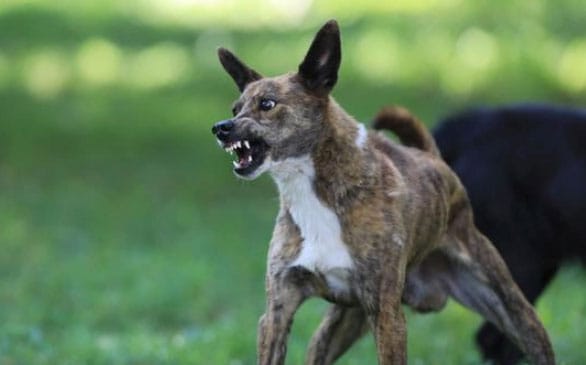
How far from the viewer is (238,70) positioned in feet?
23.7

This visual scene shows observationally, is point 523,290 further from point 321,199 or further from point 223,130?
point 223,130

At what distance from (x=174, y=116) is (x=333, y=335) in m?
8.42

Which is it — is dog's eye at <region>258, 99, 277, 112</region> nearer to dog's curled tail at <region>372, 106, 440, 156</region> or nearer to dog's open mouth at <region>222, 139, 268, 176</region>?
dog's open mouth at <region>222, 139, 268, 176</region>

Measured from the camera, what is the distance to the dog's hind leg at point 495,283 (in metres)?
7.85

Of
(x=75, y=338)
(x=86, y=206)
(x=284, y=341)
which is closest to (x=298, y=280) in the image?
(x=284, y=341)

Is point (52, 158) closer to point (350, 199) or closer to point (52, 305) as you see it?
point (52, 305)

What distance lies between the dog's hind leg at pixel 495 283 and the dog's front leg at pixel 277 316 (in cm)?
110

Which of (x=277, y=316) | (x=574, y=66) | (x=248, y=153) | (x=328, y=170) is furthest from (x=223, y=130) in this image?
(x=574, y=66)

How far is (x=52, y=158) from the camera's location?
51.8ft

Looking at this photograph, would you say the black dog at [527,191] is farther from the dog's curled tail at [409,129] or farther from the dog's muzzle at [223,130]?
the dog's muzzle at [223,130]

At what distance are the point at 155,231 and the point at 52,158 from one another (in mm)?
2464

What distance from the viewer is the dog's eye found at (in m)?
6.88

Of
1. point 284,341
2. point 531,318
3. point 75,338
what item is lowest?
point 531,318

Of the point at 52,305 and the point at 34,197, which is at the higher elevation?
the point at 34,197
